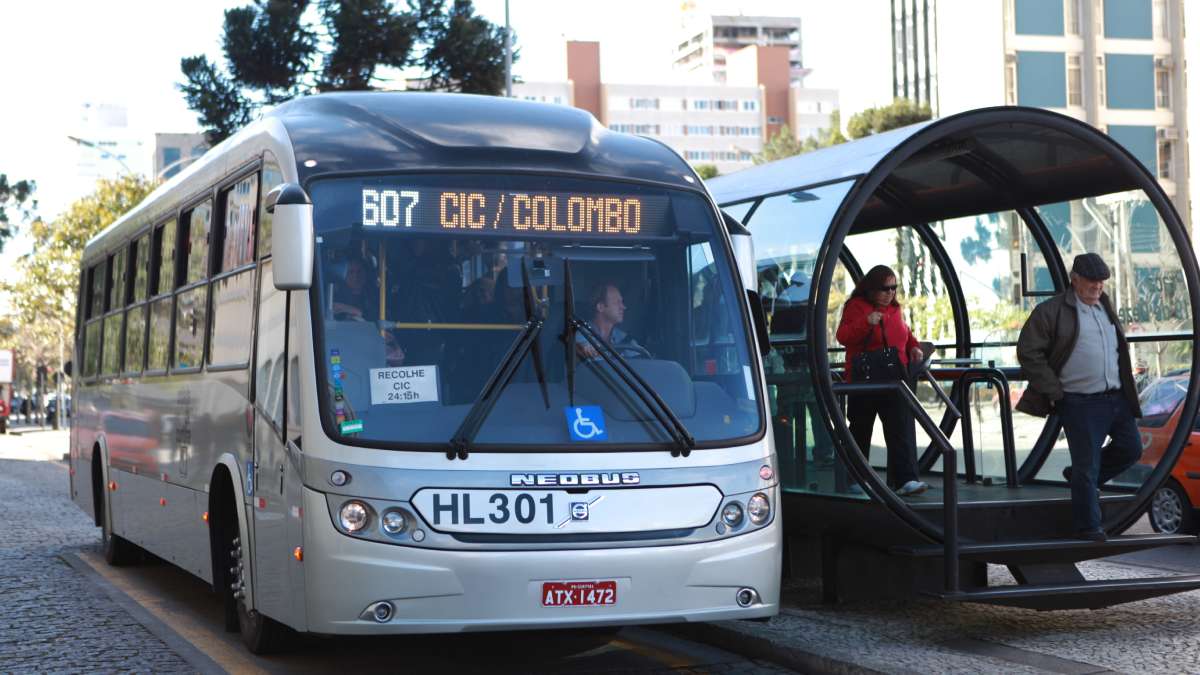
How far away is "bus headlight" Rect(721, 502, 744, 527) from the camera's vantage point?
7629mm

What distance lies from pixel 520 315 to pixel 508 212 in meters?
0.56

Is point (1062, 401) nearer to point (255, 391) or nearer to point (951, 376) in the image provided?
point (951, 376)

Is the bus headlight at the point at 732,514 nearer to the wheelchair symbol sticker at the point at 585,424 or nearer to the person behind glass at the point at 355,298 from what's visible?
the wheelchair symbol sticker at the point at 585,424

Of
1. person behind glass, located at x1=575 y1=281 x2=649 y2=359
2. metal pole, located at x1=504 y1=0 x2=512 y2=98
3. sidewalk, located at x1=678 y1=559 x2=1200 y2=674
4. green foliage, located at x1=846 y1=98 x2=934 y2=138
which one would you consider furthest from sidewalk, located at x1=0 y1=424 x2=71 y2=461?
person behind glass, located at x1=575 y1=281 x2=649 y2=359

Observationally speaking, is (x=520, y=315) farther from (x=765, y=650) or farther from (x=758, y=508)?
(x=765, y=650)

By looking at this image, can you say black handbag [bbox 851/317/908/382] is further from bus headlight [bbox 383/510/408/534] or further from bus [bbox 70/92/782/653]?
bus headlight [bbox 383/510/408/534]

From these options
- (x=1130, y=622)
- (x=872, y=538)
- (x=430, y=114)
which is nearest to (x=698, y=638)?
(x=872, y=538)

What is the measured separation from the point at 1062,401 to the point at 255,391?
4.74 metres

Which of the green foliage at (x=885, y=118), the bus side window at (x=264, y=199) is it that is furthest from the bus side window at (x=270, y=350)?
the green foliage at (x=885, y=118)

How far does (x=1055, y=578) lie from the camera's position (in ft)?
31.2

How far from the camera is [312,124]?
27.6 feet

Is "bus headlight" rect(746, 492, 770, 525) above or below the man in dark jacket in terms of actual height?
below

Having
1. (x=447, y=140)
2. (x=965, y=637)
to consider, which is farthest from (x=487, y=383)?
(x=965, y=637)

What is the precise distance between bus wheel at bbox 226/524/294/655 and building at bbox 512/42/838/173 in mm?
174378
